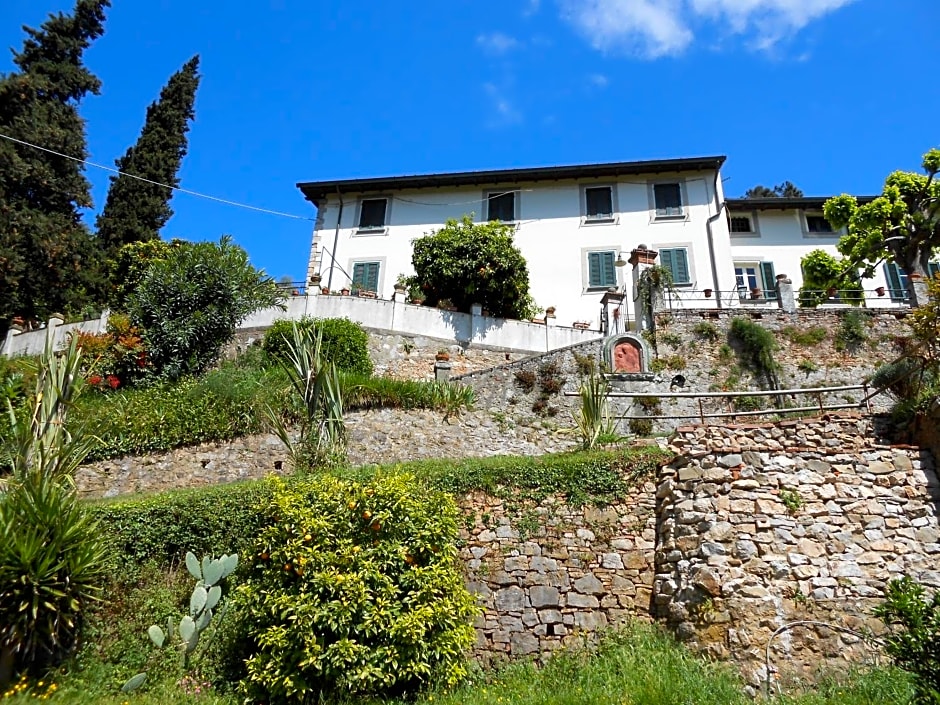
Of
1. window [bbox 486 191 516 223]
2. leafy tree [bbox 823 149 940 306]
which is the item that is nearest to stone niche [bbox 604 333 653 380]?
leafy tree [bbox 823 149 940 306]

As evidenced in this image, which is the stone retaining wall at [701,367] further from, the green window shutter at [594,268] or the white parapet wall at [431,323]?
the green window shutter at [594,268]

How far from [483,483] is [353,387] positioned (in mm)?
5550

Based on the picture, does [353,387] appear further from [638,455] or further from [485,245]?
[485,245]

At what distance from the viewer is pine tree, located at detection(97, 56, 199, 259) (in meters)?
26.1

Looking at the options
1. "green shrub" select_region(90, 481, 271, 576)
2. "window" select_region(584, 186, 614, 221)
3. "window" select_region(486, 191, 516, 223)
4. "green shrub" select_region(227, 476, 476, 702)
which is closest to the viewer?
"green shrub" select_region(227, 476, 476, 702)

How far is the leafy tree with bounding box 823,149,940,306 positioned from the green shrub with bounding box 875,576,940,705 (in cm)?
1667

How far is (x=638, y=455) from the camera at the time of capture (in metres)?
9.08

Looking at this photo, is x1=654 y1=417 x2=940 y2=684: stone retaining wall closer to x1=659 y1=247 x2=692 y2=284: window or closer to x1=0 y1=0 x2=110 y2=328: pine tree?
x1=659 y1=247 x2=692 y2=284: window

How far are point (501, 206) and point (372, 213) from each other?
5.09 m

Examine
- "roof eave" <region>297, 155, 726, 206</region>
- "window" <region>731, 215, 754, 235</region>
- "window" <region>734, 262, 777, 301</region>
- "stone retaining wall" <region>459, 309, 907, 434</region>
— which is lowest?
"stone retaining wall" <region>459, 309, 907, 434</region>

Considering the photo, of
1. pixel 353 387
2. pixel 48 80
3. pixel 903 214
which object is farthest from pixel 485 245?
pixel 48 80

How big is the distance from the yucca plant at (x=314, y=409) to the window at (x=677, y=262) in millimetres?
14331

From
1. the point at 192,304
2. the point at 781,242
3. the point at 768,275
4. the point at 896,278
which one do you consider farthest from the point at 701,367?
the point at 192,304

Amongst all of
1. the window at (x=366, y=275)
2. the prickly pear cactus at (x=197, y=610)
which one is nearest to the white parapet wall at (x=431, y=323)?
the window at (x=366, y=275)
